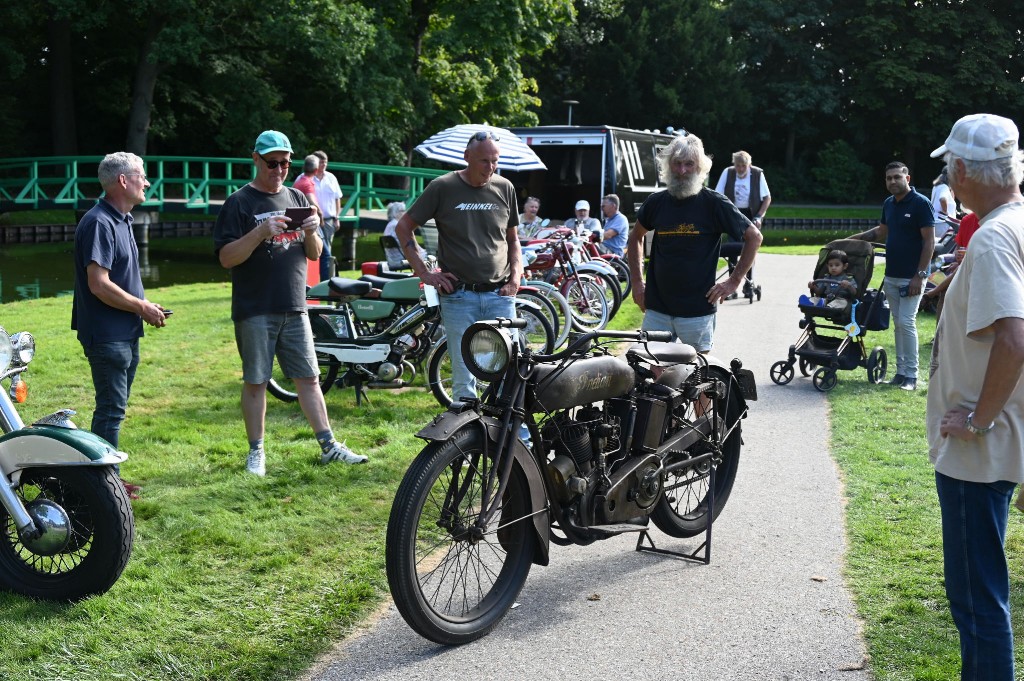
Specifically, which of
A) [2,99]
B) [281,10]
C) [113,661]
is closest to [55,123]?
[2,99]

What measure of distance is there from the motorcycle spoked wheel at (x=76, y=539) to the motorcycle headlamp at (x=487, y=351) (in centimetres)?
151

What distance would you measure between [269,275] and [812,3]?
49.6 meters

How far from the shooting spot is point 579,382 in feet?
14.0

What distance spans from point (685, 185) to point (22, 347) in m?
3.43

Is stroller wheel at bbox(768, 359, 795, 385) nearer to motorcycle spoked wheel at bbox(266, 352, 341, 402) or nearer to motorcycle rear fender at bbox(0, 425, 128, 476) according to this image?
motorcycle spoked wheel at bbox(266, 352, 341, 402)

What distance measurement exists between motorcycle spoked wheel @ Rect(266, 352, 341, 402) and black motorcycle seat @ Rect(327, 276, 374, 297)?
0.51 metres

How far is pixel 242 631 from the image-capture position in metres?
4.10

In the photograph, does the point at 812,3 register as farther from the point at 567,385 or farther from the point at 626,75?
the point at 567,385

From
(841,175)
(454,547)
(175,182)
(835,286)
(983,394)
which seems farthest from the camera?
(841,175)

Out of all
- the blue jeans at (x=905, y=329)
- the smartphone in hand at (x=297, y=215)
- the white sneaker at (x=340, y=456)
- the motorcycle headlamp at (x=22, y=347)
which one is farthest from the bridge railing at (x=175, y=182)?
the motorcycle headlamp at (x=22, y=347)

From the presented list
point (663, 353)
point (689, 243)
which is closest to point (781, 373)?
point (689, 243)

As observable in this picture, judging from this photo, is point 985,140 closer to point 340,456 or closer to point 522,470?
point 522,470

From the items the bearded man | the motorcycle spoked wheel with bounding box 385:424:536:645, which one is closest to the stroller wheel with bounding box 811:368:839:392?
the bearded man

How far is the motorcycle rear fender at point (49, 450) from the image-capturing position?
429 cm
